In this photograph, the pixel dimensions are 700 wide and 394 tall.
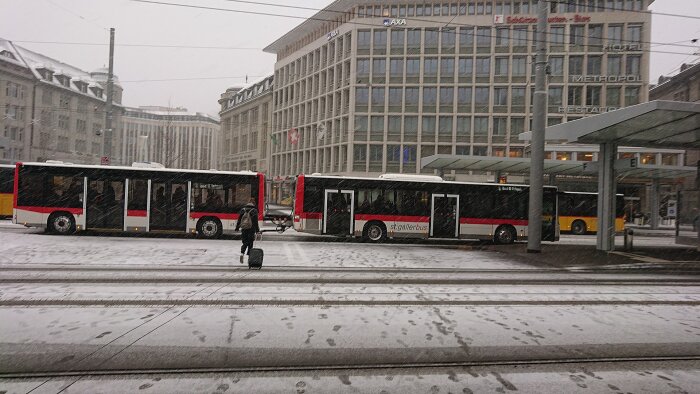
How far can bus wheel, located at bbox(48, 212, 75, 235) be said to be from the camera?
16.7 metres

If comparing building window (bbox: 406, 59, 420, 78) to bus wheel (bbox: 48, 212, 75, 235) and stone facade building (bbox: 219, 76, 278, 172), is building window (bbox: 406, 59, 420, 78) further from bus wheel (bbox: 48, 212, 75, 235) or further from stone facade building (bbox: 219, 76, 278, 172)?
bus wheel (bbox: 48, 212, 75, 235)

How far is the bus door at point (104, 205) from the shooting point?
1681 centimetres

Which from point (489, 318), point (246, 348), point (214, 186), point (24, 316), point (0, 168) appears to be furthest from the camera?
point (0, 168)

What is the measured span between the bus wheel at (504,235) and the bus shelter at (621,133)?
385 centimetres

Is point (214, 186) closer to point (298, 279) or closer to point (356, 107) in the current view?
point (298, 279)

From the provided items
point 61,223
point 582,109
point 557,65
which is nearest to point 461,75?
point 557,65

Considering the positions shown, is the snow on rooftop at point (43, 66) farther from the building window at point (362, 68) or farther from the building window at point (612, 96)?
the building window at point (612, 96)

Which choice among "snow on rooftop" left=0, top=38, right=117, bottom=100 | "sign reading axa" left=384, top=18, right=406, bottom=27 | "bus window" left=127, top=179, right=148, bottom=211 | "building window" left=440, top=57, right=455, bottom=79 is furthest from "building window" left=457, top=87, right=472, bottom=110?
"snow on rooftop" left=0, top=38, right=117, bottom=100

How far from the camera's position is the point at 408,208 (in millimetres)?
18625

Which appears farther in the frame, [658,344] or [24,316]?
[24,316]

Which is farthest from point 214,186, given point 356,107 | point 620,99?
point 620,99

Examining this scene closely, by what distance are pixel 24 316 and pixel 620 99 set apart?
180 ft

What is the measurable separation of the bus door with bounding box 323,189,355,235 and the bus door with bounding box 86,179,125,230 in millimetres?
7688

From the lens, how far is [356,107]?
172 ft
